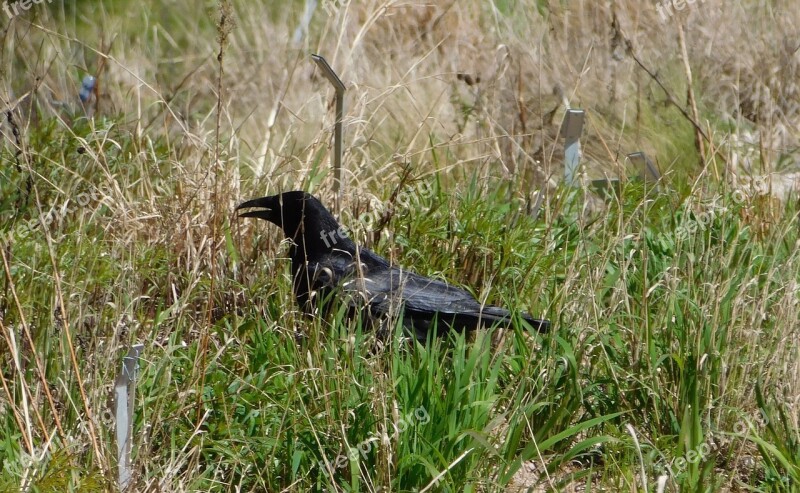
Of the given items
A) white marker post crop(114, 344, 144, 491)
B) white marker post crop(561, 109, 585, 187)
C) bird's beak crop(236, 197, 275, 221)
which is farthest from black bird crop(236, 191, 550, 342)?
white marker post crop(114, 344, 144, 491)

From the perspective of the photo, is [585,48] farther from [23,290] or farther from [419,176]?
[23,290]

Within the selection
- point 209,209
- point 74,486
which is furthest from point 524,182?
point 74,486

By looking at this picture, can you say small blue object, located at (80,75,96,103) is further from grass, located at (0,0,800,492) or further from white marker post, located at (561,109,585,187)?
white marker post, located at (561,109,585,187)

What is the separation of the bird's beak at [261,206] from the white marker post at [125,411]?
1694mm

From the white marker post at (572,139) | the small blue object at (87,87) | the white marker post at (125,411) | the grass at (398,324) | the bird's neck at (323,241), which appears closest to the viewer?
the white marker post at (125,411)

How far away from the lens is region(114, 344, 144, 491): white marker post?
262cm

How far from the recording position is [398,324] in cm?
354

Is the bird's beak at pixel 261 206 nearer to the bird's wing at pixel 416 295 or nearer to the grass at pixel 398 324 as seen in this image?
the grass at pixel 398 324

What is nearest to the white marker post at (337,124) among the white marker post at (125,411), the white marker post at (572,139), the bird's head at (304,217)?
the bird's head at (304,217)

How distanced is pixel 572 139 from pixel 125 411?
3.09 metres

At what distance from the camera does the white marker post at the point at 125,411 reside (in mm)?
2617

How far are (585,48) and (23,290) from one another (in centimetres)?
475

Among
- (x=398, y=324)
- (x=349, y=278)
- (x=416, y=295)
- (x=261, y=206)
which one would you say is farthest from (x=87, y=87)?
(x=398, y=324)

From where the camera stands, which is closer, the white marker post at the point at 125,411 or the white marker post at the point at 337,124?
the white marker post at the point at 125,411
